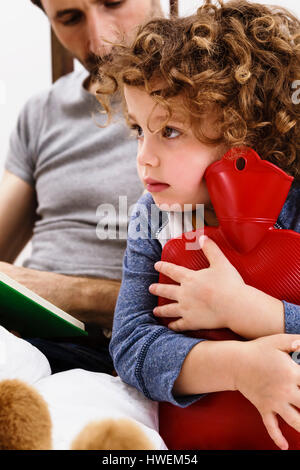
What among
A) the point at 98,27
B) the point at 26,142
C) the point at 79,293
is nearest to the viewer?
the point at 79,293

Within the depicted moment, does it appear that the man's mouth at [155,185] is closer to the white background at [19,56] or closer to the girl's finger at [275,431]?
the girl's finger at [275,431]

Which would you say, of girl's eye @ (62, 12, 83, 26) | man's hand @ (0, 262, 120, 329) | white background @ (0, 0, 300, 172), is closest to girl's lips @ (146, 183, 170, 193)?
man's hand @ (0, 262, 120, 329)

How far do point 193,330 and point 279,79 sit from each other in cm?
34

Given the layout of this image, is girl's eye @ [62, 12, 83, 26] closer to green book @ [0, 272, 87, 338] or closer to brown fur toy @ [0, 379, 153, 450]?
green book @ [0, 272, 87, 338]

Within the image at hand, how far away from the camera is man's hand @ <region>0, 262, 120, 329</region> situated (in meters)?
0.96

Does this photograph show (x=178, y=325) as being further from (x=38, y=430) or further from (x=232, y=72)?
(x=232, y=72)

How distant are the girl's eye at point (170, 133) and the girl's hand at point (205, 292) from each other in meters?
0.13

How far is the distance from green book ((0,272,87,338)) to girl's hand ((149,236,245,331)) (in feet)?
0.61

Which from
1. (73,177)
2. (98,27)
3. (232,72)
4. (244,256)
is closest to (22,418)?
(244,256)

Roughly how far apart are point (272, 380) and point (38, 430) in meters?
0.25

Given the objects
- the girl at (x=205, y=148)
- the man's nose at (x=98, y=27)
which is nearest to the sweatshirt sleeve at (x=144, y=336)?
the girl at (x=205, y=148)

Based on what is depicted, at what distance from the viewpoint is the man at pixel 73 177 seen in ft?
3.24

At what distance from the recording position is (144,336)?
0.64 meters

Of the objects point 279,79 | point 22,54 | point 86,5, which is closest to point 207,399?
point 279,79
